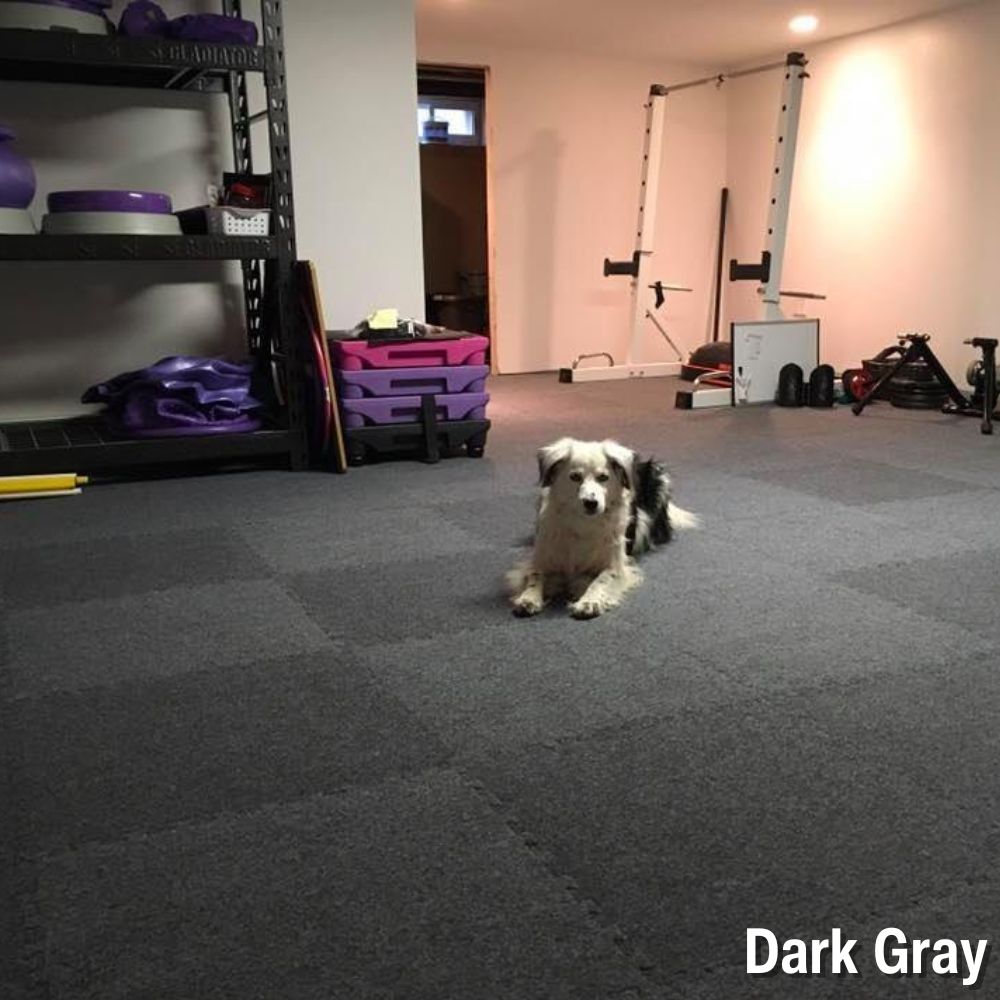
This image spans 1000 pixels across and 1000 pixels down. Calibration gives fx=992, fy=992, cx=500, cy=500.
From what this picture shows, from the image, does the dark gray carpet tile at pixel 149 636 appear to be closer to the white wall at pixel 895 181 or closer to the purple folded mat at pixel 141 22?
the purple folded mat at pixel 141 22

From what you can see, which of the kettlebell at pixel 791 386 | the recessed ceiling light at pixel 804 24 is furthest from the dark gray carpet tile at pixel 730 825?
the recessed ceiling light at pixel 804 24

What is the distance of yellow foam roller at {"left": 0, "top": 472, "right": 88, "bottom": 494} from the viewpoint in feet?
12.7

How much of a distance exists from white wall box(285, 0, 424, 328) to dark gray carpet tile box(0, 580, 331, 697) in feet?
8.27

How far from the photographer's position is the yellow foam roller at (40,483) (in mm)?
3857

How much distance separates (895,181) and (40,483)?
5.67 metres

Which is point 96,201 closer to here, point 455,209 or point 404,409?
point 404,409

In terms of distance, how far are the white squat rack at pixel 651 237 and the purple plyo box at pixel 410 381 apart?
264cm

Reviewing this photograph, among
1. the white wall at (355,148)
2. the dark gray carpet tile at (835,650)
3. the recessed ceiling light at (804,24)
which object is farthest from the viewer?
the recessed ceiling light at (804,24)

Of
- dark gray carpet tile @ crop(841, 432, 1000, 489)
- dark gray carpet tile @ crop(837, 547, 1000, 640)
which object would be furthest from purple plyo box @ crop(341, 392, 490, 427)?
dark gray carpet tile @ crop(837, 547, 1000, 640)

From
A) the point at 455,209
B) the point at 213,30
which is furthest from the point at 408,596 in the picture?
the point at 455,209

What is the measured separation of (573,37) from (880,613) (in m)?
5.55

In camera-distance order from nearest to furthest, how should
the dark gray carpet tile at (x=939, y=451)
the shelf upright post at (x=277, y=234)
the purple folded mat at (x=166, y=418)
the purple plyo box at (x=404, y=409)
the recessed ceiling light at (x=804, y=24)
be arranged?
the shelf upright post at (x=277, y=234) → the purple folded mat at (x=166, y=418) → the dark gray carpet tile at (x=939, y=451) → the purple plyo box at (x=404, y=409) → the recessed ceiling light at (x=804, y=24)

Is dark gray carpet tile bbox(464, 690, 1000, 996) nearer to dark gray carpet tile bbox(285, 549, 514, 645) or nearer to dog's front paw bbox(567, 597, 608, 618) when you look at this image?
dog's front paw bbox(567, 597, 608, 618)

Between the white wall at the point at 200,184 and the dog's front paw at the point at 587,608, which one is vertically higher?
the white wall at the point at 200,184
